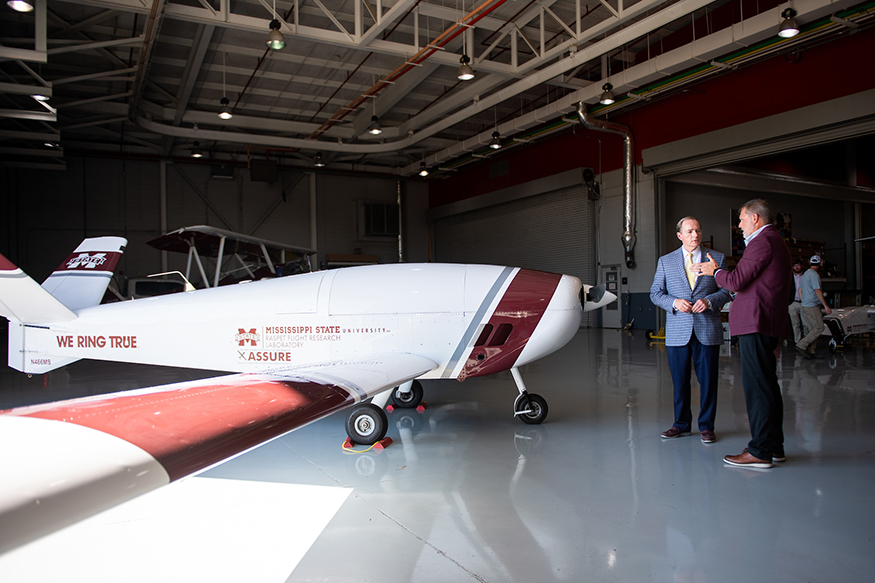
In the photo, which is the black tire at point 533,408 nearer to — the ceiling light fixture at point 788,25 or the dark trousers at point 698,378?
the dark trousers at point 698,378

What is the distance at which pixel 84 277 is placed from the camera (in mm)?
4797

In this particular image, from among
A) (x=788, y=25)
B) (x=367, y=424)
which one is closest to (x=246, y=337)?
(x=367, y=424)

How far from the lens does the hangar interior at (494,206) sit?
91.3 inches

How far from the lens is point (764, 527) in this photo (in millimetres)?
2340

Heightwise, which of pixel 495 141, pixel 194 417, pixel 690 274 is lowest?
pixel 194 417

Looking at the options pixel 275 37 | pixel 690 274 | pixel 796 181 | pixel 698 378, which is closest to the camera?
pixel 698 378

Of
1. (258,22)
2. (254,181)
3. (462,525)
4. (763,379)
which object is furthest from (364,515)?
(254,181)

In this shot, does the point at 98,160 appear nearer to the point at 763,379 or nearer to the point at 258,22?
the point at 258,22

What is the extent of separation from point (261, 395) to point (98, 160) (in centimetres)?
2055

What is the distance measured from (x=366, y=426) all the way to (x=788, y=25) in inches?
361

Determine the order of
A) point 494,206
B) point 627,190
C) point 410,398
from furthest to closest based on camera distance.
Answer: point 494,206 → point 627,190 → point 410,398

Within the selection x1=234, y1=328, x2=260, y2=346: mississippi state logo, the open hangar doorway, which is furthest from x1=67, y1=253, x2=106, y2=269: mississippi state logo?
the open hangar doorway

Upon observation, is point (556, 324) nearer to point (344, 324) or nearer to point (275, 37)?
point (344, 324)

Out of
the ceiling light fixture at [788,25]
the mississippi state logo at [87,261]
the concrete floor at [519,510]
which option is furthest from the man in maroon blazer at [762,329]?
the ceiling light fixture at [788,25]
